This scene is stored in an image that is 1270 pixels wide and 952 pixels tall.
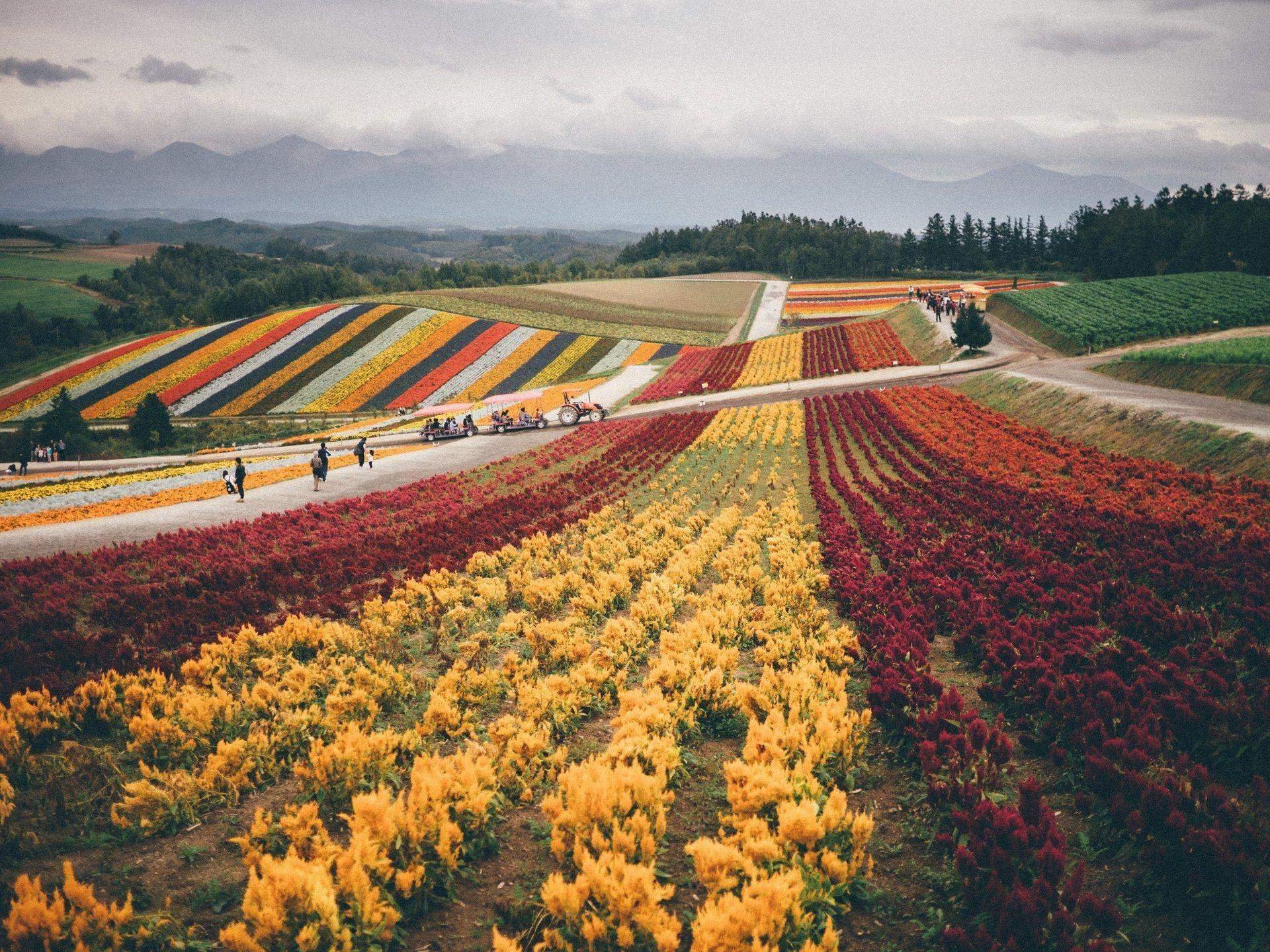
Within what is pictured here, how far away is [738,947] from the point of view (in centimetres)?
474

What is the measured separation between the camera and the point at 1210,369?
26766 mm

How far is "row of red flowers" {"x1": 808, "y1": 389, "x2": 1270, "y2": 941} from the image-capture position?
18.3 ft

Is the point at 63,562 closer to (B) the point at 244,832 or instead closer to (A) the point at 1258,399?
(B) the point at 244,832

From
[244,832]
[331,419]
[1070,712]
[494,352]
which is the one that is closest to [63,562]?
[244,832]

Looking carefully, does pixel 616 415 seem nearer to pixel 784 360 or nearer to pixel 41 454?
pixel 784 360

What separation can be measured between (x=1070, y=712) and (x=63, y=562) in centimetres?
1763

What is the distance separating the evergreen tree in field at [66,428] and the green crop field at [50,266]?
110905 mm

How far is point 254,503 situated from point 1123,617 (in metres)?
23.0

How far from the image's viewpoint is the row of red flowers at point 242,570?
32.2ft

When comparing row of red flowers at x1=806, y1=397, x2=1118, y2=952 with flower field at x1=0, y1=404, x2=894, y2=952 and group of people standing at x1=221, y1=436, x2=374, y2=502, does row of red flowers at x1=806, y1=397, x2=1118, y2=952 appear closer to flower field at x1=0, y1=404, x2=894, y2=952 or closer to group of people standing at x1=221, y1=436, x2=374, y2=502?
flower field at x1=0, y1=404, x2=894, y2=952

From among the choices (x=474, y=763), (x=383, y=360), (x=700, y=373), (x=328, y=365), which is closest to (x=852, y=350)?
(x=700, y=373)

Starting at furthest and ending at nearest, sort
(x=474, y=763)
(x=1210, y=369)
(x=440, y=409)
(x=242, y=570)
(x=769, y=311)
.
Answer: (x=769, y=311), (x=440, y=409), (x=1210, y=369), (x=242, y=570), (x=474, y=763)

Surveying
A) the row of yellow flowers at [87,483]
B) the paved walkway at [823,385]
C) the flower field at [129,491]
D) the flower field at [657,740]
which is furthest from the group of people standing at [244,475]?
the paved walkway at [823,385]

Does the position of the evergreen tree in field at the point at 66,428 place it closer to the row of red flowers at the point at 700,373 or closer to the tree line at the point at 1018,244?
the row of red flowers at the point at 700,373
